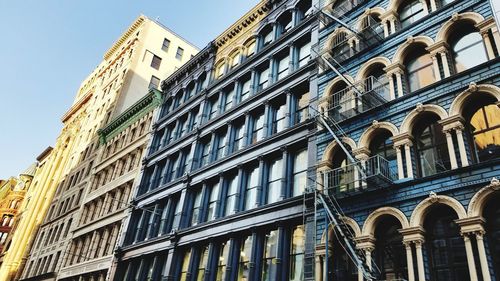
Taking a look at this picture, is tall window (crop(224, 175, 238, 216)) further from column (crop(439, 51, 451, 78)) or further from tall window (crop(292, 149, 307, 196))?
column (crop(439, 51, 451, 78))

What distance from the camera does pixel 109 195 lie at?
3859cm

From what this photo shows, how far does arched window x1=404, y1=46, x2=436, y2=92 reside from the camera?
1636 centimetres

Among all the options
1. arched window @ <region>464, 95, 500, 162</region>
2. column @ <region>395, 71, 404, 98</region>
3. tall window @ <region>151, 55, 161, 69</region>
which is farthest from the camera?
tall window @ <region>151, 55, 161, 69</region>

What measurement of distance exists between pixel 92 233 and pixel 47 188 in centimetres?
2401

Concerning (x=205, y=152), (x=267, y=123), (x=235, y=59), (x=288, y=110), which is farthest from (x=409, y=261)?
(x=235, y=59)

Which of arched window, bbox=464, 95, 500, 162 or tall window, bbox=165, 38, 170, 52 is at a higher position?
tall window, bbox=165, 38, 170, 52

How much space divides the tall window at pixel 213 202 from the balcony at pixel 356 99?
9.45m

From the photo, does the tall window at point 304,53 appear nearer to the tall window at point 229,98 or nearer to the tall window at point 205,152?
the tall window at point 229,98

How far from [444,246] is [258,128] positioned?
1435cm

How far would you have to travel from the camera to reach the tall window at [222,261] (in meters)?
21.5

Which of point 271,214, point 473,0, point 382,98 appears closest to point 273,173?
point 271,214

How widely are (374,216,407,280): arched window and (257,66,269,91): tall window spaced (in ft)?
46.3

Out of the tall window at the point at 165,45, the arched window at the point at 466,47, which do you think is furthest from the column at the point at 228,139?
the tall window at the point at 165,45

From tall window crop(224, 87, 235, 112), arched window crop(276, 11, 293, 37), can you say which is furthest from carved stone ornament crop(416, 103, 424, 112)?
tall window crop(224, 87, 235, 112)
